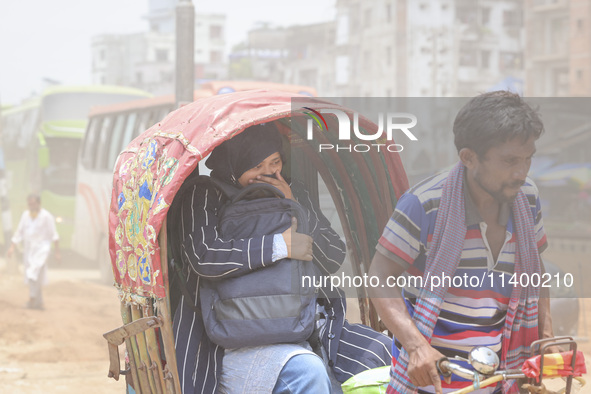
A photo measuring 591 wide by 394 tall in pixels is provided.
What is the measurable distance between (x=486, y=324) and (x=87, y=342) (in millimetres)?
8757

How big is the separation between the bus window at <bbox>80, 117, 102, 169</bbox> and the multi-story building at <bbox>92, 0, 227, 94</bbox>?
96.2ft

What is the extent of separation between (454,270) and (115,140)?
11.7 m

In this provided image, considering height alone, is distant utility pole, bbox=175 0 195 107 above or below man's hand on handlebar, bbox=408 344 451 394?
Answer: above

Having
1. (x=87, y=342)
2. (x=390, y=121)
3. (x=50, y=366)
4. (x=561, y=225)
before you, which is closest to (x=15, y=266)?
(x=87, y=342)

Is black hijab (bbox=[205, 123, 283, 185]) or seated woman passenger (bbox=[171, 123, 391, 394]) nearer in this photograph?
seated woman passenger (bbox=[171, 123, 391, 394])

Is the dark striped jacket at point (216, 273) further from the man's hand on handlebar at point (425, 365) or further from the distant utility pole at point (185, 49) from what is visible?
the distant utility pole at point (185, 49)

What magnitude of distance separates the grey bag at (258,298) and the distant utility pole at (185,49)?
6216 millimetres

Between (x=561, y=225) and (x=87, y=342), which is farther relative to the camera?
(x=561, y=225)

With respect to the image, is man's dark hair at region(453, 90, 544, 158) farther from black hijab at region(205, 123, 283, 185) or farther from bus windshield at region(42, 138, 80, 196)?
bus windshield at region(42, 138, 80, 196)

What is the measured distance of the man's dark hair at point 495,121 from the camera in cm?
205

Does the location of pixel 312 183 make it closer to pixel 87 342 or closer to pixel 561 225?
pixel 87 342

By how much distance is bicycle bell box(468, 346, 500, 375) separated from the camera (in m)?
2.04

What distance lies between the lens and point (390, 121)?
2.70 metres

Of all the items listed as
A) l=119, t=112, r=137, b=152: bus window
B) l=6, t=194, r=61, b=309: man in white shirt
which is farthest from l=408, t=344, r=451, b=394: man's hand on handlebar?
l=119, t=112, r=137, b=152: bus window
